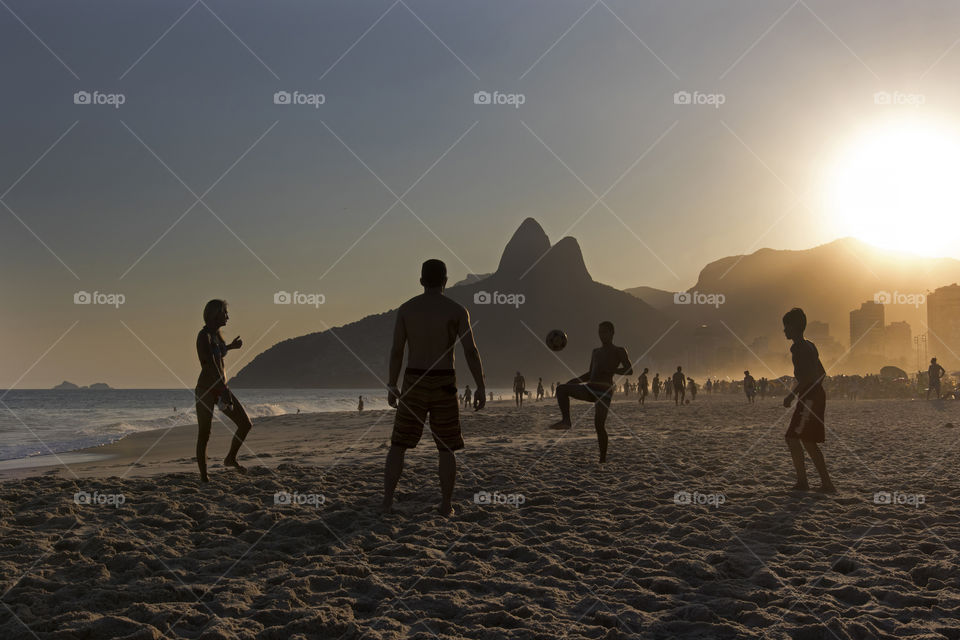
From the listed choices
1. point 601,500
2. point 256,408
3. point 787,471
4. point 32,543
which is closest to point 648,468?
point 787,471

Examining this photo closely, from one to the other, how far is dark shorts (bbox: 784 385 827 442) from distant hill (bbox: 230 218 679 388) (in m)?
128

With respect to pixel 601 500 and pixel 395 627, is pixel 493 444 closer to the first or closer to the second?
pixel 601 500

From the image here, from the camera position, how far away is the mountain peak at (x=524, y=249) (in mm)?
172125

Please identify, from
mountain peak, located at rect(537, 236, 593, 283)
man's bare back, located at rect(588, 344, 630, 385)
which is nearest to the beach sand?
man's bare back, located at rect(588, 344, 630, 385)

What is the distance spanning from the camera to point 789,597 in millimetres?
3719

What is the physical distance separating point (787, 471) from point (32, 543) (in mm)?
8013

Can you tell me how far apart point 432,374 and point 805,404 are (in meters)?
3.87
